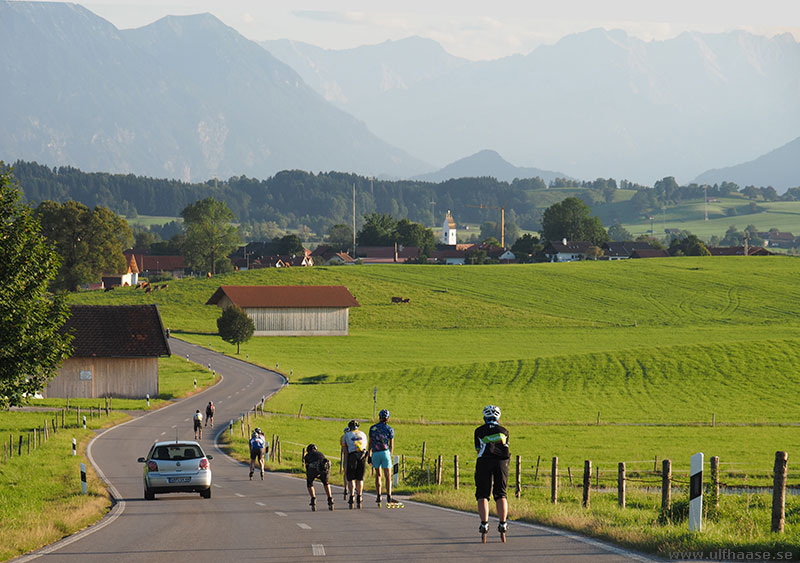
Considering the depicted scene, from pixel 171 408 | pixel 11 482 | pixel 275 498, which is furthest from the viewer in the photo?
pixel 171 408

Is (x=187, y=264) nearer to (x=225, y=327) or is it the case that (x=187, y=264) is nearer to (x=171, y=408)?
(x=225, y=327)

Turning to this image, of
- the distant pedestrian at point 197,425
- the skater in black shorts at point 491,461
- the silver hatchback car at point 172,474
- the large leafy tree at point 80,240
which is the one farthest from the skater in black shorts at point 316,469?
the large leafy tree at point 80,240

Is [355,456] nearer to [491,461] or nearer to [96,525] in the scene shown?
[96,525]

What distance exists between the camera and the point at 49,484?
31.1m

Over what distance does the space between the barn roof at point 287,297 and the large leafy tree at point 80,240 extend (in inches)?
811

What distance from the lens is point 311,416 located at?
5941 cm

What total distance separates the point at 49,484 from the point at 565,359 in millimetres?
55377

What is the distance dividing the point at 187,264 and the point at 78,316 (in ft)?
365

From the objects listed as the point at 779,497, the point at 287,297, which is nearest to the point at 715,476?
the point at 779,497

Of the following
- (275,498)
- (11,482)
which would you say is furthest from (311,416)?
(275,498)

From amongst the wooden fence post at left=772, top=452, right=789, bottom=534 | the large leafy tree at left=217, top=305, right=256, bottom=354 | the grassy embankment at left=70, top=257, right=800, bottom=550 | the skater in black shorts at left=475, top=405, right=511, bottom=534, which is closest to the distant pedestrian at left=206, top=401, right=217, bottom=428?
the grassy embankment at left=70, top=257, right=800, bottom=550

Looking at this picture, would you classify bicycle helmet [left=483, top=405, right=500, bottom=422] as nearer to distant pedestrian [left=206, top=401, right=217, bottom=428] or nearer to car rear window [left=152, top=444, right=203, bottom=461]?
car rear window [left=152, top=444, right=203, bottom=461]

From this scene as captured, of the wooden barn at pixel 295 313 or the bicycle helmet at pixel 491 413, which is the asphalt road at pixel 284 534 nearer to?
the bicycle helmet at pixel 491 413

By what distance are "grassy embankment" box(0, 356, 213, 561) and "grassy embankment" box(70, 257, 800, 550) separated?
8.41 m
